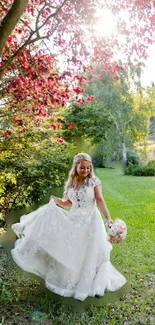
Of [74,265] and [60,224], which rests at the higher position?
[60,224]

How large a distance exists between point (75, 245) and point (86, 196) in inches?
20.2

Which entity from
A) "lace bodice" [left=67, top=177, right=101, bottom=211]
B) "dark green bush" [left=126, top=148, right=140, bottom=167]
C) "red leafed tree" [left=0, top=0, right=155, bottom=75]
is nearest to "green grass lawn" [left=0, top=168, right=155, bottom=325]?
"lace bodice" [left=67, top=177, right=101, bottom=211]

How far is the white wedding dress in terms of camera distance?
3.46m

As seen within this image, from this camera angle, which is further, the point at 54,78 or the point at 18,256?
the point at 54,78

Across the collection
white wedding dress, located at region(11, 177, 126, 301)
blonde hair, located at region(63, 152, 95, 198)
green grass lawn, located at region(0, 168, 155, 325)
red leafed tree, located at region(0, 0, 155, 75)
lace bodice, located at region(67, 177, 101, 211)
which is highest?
red leafed tree, located at region(0, 0, 155, 75)

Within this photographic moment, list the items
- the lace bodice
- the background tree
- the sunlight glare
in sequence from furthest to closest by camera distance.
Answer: the background tree < the sunlight glare < the lace bodice

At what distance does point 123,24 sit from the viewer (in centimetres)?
398

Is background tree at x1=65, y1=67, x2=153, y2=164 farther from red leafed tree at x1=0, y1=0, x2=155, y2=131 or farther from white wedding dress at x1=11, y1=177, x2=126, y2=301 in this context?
white wedding dress at x1=11, y1=177, x2=126, y2=301

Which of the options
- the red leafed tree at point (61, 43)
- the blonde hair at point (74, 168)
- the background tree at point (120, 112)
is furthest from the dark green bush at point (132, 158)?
the blonde hair at point (74, 168)

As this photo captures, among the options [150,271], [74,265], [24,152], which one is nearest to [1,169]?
[24,152]

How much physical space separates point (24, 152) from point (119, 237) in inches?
88.3

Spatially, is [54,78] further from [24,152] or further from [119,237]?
[119,237]

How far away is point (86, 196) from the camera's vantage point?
3.63 m

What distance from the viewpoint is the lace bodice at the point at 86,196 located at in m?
3.63
